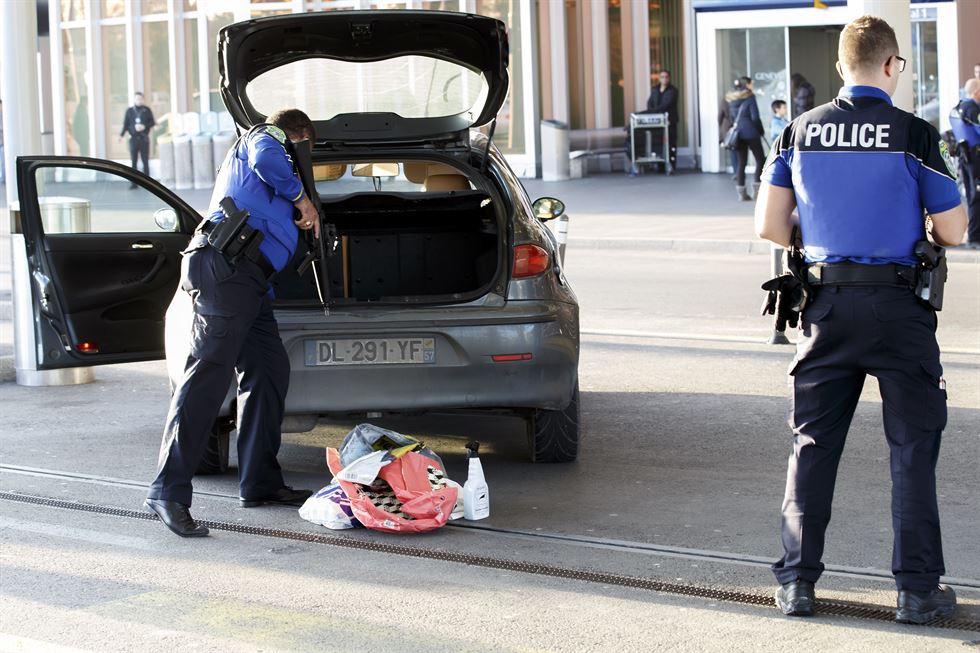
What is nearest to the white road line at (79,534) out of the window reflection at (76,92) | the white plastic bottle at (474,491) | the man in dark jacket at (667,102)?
the white plastic bottle at (474,491)

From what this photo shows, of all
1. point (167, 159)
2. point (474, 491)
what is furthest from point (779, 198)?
point (167, 159)

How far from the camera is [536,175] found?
1099 inches

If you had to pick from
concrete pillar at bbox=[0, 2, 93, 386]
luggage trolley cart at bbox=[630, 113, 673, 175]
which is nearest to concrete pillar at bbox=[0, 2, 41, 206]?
concrete pillar at bbox=[0, 2, 93, 386]

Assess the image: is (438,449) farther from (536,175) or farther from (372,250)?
(536,175)

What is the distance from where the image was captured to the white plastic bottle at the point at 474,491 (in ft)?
19.0

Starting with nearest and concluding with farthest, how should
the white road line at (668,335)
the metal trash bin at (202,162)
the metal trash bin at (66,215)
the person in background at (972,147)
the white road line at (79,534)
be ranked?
the white road line at (79,534) → the metal trash bin at (66,215) → the white road line at (668,335) → the person in background at (972,147) → the metal trash bin at (202,162)

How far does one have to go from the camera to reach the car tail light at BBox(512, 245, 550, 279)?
251 inches

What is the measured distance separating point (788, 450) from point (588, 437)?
1.01 metres

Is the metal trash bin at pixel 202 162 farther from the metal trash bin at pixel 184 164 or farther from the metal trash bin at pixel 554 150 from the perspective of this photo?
the metal trash bin at pixel 554 150

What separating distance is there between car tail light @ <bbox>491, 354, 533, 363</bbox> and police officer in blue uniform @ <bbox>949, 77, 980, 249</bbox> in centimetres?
939

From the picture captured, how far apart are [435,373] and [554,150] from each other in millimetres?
20969

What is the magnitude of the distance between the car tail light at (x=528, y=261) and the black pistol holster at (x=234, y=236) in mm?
1181

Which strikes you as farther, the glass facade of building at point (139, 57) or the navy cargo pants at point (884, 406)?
the glass facade of building at point (139, 57)

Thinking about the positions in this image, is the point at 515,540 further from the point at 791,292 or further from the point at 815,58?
the point at 815,58
